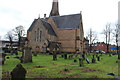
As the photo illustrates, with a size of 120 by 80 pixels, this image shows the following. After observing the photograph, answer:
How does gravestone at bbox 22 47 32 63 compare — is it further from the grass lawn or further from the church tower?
the church tower

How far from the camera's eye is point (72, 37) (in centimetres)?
4247

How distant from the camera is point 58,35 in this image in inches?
1767

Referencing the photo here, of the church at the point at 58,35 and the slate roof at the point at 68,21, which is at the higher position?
the slate roof at the point at 68,21

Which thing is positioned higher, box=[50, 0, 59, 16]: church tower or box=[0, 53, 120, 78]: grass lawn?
box=[50, 0, 59, 16]: church tower

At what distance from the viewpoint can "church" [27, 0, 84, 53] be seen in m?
39.9

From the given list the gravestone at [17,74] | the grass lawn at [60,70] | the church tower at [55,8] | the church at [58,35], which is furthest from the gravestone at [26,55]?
the church tower at [55,8]

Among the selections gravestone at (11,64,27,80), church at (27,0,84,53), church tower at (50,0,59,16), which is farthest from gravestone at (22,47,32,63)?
church tower at (50,0,59,16)

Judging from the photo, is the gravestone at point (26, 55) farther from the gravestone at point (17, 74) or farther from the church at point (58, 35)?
the church at point (58, 35)

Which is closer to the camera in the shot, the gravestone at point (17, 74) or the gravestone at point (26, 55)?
the gravestone at point (17, 74)

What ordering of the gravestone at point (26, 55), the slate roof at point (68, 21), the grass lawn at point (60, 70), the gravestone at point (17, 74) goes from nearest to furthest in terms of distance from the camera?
the gravestone at point (17, 74), the grass lawn at point (60, 70), the gravestone at point (26, 55), the slate roof at point (68, 21)

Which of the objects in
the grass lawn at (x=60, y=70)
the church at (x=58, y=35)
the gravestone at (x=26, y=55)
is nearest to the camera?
the grass lawn at (x=60, y=70)

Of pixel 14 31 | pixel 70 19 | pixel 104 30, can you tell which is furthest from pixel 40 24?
pixel 104 30

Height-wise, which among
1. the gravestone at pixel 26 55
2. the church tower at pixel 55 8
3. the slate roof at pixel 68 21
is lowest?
the gravestone at pixel 26 55

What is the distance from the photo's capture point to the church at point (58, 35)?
39875mm
